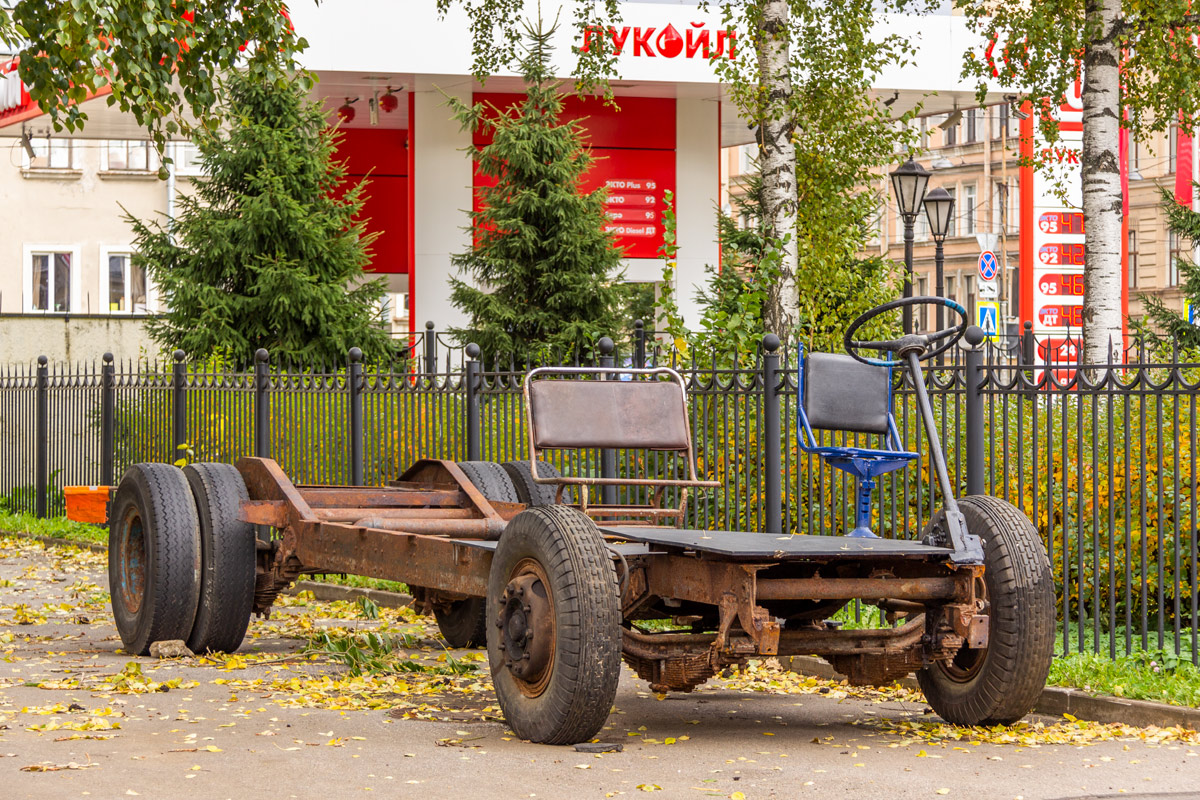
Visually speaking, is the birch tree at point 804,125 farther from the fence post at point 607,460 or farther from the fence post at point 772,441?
the fence post at point 772,441

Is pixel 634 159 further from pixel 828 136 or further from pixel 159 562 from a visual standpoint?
pixel 159 562

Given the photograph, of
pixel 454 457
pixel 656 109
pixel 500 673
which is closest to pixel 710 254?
pixel 656 109

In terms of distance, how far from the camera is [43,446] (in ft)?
63.8

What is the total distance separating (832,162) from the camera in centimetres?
1788

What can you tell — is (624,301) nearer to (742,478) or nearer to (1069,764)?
(742,478)

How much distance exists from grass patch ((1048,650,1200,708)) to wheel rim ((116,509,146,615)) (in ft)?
16.6

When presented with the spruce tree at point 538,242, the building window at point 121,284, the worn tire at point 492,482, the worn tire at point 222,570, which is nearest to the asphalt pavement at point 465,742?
the worn tire at point 222,570

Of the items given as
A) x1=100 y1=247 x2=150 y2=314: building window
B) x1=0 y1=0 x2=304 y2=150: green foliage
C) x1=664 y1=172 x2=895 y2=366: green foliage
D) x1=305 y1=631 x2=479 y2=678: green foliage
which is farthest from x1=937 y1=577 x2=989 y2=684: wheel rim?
x1=100 y1=247 x2=150 y2=314: building window

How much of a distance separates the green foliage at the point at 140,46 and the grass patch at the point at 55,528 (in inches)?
214

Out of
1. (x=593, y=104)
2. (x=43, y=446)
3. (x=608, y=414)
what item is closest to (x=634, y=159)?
(x=593, y=104)

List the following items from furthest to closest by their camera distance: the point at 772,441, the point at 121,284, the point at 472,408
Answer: the point at 121,284 < the point at 472,408 < the point at 772,441

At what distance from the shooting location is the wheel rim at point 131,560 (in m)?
9.46

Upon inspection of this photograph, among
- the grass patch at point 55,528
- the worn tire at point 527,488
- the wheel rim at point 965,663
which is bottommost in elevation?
→ the grass patch at point 55,528

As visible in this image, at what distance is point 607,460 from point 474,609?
182cm
